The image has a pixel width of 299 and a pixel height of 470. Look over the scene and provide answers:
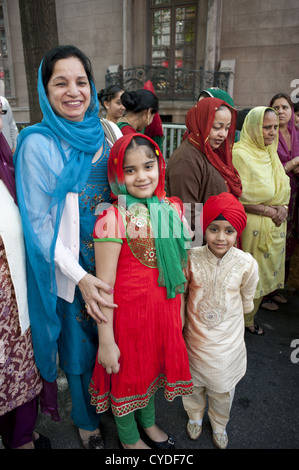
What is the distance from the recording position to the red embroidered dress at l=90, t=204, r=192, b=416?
4.71 feet

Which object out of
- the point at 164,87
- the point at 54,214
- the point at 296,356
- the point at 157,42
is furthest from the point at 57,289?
the point at 157,42

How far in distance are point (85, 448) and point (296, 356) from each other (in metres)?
1.76

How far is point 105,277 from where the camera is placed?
141cm

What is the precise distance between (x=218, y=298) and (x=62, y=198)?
3.14ft

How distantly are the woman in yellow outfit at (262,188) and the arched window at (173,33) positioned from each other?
7.91 metres

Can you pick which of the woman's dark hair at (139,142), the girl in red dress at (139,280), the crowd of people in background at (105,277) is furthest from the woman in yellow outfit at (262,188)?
the woman's dark hair at (139,142)

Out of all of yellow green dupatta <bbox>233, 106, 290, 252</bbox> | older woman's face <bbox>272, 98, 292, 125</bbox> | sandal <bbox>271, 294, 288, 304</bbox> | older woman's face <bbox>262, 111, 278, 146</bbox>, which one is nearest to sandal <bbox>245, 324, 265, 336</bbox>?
sandal <bbox>271, 294, 288, 304</bbox>

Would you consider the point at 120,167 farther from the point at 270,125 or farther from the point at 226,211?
the point at 270,125

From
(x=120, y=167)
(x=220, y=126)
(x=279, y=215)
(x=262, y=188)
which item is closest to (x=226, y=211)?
(x=120, y=167)

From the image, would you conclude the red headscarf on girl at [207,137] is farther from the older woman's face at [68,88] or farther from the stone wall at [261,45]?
the stone wall at [261,45]

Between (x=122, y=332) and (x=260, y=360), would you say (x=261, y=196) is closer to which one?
(x=260, y=360)

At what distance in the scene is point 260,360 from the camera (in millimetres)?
2527
